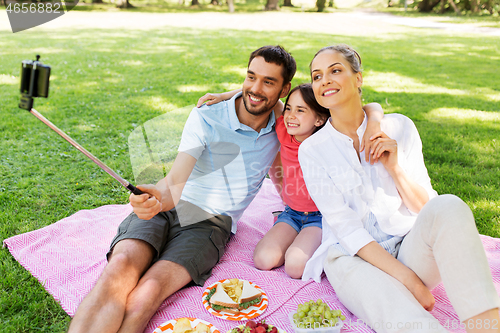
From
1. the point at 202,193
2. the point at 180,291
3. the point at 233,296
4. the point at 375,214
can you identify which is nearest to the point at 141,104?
the point at 202,193

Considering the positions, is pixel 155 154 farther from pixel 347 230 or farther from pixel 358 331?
pixel 358 331

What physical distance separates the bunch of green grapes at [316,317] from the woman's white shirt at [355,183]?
438 millimetres

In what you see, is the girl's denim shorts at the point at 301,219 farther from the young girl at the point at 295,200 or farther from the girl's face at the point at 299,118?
the girl's face at the point at 299,118

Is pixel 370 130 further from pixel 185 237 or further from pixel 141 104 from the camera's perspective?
pixel 141 104

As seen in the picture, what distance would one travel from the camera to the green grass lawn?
3965 mm

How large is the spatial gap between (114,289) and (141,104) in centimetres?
574

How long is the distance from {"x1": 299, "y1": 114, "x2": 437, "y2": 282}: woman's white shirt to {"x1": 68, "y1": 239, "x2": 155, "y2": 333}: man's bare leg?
3.99 feet

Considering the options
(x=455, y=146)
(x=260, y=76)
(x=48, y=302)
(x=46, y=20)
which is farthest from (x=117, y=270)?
(x=46, y=20)

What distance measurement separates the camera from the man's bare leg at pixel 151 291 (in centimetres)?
226

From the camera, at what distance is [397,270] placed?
94.0 inches

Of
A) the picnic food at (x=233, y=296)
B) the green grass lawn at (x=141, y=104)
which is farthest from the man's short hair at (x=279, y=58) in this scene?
the green grass lawn at (x=141, y=104)

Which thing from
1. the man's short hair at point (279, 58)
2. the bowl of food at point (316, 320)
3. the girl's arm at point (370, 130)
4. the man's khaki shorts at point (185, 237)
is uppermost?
the man's short hair at point (279, 58)

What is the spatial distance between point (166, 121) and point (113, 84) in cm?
640

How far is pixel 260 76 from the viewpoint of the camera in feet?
10.3
